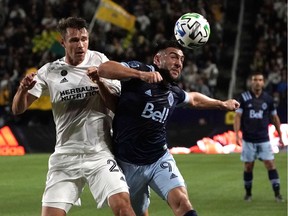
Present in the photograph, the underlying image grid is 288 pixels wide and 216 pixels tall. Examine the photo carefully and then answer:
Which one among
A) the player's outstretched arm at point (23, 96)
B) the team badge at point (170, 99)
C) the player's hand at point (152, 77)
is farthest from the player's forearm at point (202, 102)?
the player's outstretched arm at point (23, 96)

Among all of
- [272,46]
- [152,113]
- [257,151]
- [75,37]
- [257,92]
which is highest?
[75,37]

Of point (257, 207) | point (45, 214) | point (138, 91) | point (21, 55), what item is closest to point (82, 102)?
point (138, 91)

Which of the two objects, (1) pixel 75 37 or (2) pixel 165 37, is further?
(2) pixel 165 37

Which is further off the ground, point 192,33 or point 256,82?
point 192,33

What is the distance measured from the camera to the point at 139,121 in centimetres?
759

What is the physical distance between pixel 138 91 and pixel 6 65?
60.9 feet

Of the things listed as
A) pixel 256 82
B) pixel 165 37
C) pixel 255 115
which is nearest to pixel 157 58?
pixel 256 82

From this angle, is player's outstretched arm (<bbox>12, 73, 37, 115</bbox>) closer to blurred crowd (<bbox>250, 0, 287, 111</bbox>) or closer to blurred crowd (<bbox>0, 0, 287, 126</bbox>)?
blurred crowd (<bbox>250, 0, 287, 111</bbox>)

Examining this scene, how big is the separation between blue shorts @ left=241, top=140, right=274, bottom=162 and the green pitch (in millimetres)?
663

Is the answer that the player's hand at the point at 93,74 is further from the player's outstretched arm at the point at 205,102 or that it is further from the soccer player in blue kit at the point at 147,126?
the player's outstretched arm at the point at 205,102

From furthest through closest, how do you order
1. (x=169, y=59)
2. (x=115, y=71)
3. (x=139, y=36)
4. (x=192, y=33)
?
(x=139, y=36) < (x=192, y=33) < (x=169, y=59) < (x=115, y=71)

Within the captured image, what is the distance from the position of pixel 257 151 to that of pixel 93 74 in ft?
21.5

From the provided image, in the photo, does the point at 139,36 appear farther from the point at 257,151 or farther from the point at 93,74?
the point at 93,74

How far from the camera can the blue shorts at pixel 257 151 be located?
13008 millimetres
